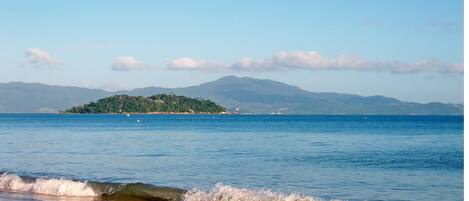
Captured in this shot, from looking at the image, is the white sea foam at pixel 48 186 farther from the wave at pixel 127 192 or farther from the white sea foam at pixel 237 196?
the white sea foam at pixel 237 196

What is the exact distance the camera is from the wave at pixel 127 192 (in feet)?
69.2

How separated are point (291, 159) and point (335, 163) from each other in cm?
329

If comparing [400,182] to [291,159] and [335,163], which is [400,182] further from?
[291,159]

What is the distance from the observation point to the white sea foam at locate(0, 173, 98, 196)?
954 inches

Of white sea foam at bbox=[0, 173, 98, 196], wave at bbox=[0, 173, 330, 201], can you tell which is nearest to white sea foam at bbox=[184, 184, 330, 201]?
wave at bbox=[0, 173, 330, 201]

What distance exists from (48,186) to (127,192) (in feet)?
11.3

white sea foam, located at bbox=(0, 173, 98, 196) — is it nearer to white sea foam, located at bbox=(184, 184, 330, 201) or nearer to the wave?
the wave

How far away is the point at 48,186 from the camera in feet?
82.0

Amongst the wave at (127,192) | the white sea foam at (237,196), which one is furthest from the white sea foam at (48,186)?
the white sea foam at (237,196)

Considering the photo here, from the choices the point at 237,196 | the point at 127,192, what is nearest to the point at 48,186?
the point at 127,192

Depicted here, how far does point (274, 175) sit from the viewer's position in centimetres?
2888

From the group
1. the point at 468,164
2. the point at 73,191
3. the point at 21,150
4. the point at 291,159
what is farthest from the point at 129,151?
the point at 468,164

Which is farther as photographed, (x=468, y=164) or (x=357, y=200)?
(x=357, y=200)

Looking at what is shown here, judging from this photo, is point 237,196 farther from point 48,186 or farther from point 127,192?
point 48,186
